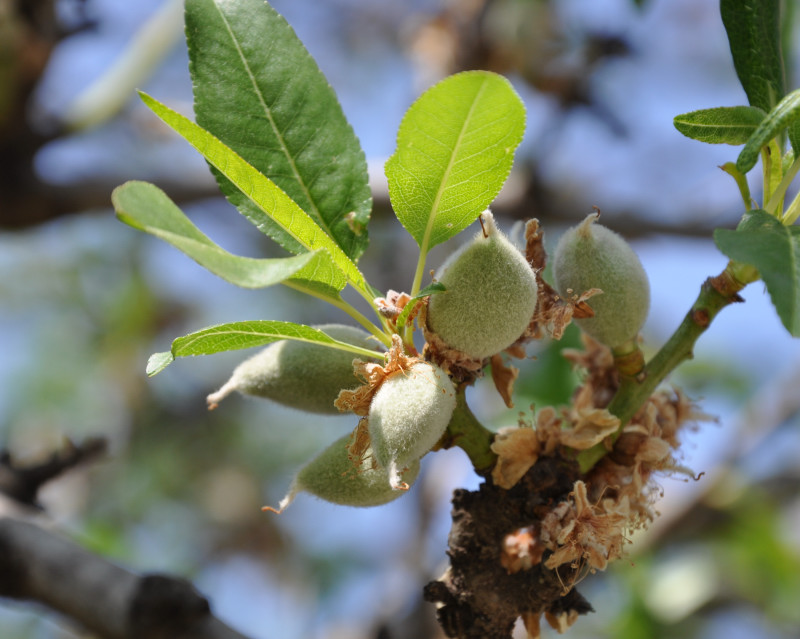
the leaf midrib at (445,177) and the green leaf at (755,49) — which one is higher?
the green leaf at (755,49)

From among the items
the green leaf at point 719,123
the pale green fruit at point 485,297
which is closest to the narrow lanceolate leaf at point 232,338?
the pale green fruit at point 485,297

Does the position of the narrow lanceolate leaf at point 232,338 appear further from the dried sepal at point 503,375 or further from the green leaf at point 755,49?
the green leaf at point 755,49

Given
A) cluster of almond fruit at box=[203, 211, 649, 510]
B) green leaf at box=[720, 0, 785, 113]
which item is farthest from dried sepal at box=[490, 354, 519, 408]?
green leaf at box=[720, 0, 785, 113]

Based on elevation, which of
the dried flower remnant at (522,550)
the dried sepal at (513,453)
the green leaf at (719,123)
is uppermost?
the green leaf at (719,123)

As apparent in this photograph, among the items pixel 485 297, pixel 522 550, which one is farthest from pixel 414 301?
pixel 522 550

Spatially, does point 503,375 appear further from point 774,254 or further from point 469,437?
point 774,254
